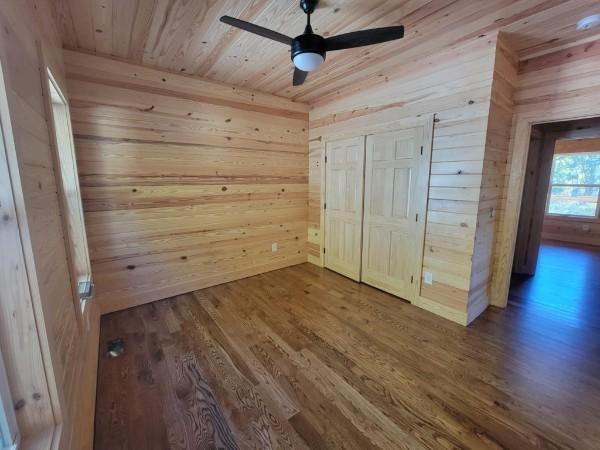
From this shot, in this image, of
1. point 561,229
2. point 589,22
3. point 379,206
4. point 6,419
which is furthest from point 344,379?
point 561,229

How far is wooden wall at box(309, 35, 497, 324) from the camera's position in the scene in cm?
220

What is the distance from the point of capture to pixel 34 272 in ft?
2.90

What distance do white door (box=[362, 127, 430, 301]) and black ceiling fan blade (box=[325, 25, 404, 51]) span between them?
3.89ft

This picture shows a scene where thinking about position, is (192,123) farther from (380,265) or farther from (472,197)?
(472,197)

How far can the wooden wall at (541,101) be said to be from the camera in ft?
7.03

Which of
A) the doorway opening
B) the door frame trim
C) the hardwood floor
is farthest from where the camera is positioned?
the doorway opening

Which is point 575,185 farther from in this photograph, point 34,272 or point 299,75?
point 34,272

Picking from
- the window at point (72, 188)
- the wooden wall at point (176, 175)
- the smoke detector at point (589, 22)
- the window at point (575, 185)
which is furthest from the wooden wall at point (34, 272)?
the window at point (575, 185)

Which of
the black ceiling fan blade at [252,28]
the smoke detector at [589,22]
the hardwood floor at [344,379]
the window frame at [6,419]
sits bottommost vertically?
the hardwood floor at [344,379]

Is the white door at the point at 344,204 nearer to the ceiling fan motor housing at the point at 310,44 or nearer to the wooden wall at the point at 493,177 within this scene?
the wooden wall at the point at 493,177

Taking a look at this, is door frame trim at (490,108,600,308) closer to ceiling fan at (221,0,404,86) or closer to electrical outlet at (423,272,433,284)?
electrical outlet at (423,272,433,284)

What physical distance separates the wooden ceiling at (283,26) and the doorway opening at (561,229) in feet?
5.85

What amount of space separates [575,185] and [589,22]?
5.68 metres

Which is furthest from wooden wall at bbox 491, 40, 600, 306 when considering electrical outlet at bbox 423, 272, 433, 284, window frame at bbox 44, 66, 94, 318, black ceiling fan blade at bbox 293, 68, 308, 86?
window frame at bbox 44, 66, 94, 318
